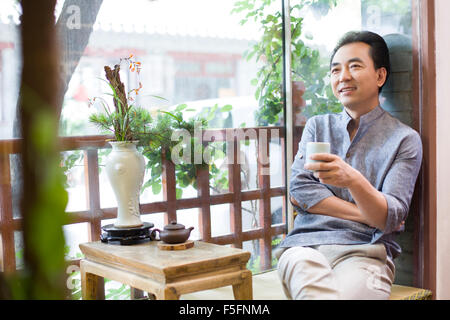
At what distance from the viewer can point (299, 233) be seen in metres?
2.29

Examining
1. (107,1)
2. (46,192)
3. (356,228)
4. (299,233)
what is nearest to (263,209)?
(299,233)

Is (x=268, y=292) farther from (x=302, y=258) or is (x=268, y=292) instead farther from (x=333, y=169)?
(x=333, y=169)

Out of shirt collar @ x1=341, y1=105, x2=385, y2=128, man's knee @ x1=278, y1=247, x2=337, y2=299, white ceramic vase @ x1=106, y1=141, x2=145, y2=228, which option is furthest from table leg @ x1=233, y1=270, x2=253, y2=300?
shirt collar @ x1=341, y1=105, x2=385, y2=128

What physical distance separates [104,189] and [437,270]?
158 centimetres

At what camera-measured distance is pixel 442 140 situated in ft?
7.88

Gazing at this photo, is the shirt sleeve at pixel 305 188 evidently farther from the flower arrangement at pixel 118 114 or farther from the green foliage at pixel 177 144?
the flower arrangement at pixel 118 114

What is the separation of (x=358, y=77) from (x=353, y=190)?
60 centimetres

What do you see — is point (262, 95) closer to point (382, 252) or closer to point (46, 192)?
point (382, 252)

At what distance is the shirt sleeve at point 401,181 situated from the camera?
2.00 m

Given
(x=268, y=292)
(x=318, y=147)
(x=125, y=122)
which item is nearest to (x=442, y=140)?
(x=318, y=147)

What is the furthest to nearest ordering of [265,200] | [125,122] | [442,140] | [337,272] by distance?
[265,200], [442,140], [125,122], [337,272]

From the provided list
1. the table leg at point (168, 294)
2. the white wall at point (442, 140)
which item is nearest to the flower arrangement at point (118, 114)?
the table leg at point (168, 294)

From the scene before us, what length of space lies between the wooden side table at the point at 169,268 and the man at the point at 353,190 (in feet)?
0.75

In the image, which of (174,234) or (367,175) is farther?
→ (367,175)
